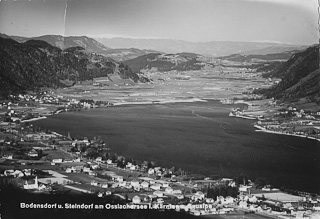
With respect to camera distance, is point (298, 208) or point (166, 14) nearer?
point (298, 208)

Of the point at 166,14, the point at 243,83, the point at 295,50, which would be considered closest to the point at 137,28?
the point at 166,14

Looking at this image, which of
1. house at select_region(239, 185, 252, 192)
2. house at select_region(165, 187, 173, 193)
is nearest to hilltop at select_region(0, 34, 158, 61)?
house at select_region(165, 187, 173, 193)

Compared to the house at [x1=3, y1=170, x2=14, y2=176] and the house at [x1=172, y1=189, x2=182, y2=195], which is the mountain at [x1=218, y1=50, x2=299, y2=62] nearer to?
the house at [x1=172, y1=189, x2=182, y2=195]

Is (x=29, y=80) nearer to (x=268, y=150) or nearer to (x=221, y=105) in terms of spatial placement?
(x=221, y=105)

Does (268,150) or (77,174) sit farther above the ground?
(268,150)

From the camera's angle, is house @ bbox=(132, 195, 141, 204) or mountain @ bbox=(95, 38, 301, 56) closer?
house @ bbox=(132, 195, 141, 204)

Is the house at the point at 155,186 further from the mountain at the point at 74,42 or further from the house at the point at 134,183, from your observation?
the mountain at the point at 74,42

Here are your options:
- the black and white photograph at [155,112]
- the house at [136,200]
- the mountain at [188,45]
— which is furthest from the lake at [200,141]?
the mountain at [188,45]
